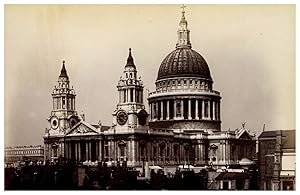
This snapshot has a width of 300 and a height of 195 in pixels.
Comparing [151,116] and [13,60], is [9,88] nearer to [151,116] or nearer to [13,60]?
[13,60]

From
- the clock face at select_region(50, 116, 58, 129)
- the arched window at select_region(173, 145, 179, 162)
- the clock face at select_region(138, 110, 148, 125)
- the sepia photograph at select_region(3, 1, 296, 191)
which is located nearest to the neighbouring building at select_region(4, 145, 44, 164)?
the sepia photograph at select_region(3, 1, 296, 191)

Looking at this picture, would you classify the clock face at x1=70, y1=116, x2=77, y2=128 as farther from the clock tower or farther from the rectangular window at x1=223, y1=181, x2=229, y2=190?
the rectangular window at x1=223, y1=181, x2=229, y2=190

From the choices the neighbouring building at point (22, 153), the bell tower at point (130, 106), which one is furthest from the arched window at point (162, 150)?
the neighbouring building at point (22, 153)

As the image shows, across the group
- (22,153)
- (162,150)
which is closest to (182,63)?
(162,150)

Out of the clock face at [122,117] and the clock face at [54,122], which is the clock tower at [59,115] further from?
the clock face at [122,117]

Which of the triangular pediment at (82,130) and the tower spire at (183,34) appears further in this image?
the triangular pediment at (82,130)

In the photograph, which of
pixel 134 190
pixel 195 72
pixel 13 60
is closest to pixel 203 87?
pixel 195 72
